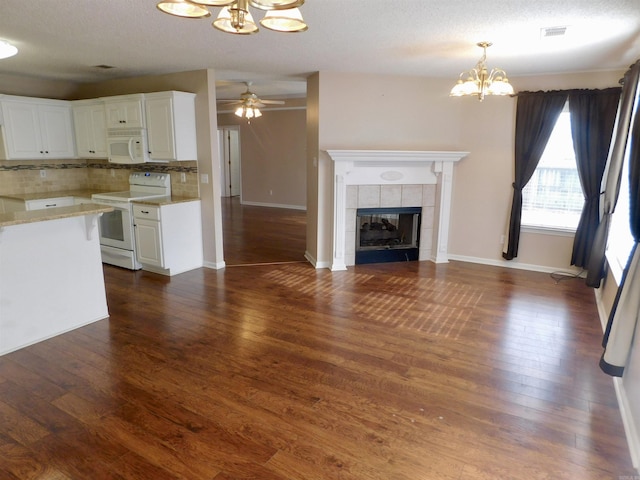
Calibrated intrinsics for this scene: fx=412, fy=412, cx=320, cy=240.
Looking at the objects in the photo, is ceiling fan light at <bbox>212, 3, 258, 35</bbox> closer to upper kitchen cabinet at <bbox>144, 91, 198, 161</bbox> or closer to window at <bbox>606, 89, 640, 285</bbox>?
upper kitchen cabinet at <bbox>144, 91, 198, 161</bbox>

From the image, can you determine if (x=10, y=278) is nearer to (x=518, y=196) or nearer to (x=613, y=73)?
(x=518, y=196)

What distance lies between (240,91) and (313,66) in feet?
11.5

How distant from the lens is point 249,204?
35.1 ft

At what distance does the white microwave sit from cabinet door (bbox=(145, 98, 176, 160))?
0.32ft

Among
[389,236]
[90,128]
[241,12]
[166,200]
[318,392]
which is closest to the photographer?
[241,12]

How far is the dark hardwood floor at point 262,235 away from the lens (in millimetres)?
5910

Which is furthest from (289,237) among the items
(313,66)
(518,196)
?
(518,196)

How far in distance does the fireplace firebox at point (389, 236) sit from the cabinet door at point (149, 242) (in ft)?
8.18

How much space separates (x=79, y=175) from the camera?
6.28m

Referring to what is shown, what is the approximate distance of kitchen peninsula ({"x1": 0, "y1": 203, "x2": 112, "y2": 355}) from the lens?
3070mm

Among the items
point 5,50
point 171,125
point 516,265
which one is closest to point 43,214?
point 5,50

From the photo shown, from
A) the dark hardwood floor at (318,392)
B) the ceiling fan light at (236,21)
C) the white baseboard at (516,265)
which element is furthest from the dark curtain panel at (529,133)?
the ceiling fan light at (236,21)

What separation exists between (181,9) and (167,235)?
335 cm

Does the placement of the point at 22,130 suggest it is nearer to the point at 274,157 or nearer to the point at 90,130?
the point at 90,130
